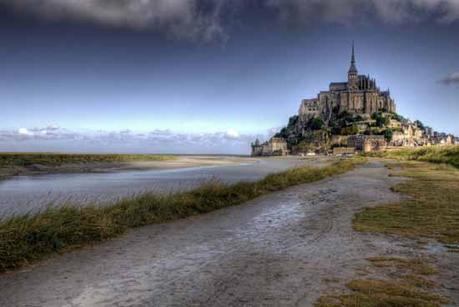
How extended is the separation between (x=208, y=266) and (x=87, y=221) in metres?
3.70

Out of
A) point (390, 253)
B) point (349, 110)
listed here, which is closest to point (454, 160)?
point (390, 253)

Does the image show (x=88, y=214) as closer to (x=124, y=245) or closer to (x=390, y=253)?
(x=124, y=245)

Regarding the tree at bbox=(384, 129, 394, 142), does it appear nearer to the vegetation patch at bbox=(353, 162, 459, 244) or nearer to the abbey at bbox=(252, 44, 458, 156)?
the abbey at bbox=(252, 44, 458, 156)

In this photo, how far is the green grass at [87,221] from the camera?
751 centimetres

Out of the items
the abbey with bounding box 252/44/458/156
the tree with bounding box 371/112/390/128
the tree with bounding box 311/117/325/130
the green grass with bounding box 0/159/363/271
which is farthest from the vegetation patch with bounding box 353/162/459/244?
the tree with bounding box 311/117/325/130

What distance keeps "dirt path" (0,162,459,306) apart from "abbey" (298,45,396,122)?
182500mm

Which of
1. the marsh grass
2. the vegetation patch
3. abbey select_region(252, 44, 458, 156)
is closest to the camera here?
the marsh grass

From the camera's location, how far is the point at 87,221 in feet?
30.8

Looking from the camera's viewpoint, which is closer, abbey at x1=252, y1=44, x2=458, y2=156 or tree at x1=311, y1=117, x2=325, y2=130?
abbey at x1=252, y1=44, x2=458, y2=156

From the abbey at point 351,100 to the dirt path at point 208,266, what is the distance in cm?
18250

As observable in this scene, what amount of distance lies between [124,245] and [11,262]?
239 centimetres

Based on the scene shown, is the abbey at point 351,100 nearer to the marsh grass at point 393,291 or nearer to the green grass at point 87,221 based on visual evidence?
the green grass at point 87,221

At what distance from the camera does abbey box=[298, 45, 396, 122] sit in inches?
7229

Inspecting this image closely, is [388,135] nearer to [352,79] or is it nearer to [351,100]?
[351,100]
